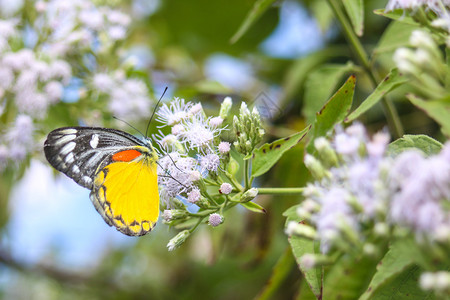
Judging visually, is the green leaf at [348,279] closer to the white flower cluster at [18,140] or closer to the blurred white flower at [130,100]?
the blurred white flower at [130,100]

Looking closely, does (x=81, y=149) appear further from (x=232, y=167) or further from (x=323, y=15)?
(x=323, y=15)

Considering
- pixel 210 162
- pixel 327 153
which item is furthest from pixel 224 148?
pixel 327 153

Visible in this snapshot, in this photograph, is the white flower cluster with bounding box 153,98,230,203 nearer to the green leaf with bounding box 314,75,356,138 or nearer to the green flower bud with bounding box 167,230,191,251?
the green flower bud with bounding box 167,230,191,251

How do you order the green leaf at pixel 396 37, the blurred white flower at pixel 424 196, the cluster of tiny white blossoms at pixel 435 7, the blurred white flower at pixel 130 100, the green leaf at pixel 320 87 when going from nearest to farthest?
the blurred white flower at pixel 424 196
the cluster of tiny white blossoms at pixel 435 7
the green leaf at pixel 396 37
the green leaf at pixel 320 87
the blurred white flower at pixel 130 100

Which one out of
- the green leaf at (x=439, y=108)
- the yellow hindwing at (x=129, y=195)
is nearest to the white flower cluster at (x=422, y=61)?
the green leaf at (x=439, y=108)

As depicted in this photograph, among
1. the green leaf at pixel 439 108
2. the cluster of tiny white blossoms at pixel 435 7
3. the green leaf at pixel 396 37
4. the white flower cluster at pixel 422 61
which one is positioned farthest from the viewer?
the green leaf at pixel 396 37

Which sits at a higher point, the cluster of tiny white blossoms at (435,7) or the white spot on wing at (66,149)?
the cluster of tiny white blossoms at (435,7)

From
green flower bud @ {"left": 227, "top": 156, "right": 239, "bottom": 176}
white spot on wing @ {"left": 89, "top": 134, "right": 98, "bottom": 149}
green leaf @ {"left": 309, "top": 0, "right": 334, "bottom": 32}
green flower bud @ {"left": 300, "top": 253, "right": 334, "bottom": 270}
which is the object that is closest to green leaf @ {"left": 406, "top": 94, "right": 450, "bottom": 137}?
green flower bud @ {"left": 300, "top": 253, "right": 334, "bottom": 270}
